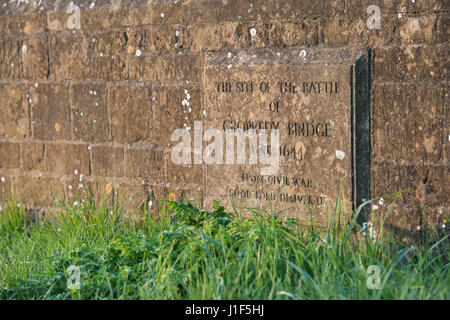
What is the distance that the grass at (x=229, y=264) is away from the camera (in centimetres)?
251

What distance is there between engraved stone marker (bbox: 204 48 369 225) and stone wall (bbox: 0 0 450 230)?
9 centimetres

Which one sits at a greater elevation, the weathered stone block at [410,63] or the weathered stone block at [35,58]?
the weathered stone block at [35,58]

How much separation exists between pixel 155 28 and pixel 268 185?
1314mm

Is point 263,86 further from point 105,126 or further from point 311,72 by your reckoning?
point 105,126

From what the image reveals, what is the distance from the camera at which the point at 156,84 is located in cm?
401

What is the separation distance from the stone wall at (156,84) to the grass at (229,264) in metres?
0.43

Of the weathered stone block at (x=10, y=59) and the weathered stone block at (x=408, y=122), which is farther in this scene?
the weathered stone block at (x=10, y=59)

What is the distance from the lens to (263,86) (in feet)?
11.6

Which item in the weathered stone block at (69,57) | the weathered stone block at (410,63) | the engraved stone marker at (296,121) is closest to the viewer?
the weathered stone block at (410,63)

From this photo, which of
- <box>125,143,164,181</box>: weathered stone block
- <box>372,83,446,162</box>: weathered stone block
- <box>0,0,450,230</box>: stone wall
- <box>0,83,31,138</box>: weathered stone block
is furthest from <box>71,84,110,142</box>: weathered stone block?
<box>372,83,446,162</box>: weathered stone block

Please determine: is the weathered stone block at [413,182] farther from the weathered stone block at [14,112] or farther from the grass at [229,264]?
the weathered stone block at [14,112]

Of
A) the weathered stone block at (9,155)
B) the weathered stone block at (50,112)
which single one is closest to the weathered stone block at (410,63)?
the weathered stone block at (50,112)

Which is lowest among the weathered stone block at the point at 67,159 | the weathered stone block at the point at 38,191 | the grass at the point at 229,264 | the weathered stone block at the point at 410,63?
the grass at the point at 229,264
